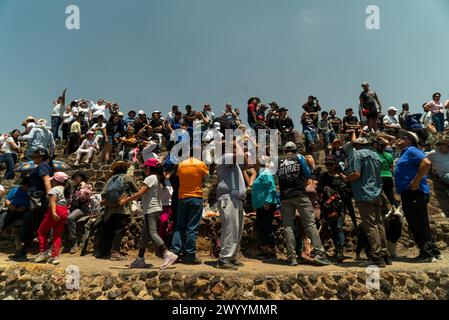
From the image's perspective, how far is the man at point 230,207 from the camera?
5.02 meters

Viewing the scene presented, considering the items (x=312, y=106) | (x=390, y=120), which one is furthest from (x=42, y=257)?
(x=390, y=120)

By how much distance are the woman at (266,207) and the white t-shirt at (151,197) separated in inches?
70.9

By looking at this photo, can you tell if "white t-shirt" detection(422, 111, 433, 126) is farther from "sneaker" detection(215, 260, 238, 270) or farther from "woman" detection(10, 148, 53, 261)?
"woman" detection(10, 148, 53, 261)

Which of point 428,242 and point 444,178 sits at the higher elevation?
point 444,178

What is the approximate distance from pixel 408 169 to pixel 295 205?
1.95 meters

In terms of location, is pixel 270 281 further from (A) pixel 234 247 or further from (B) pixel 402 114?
(B) pixel 402 114

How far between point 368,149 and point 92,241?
18.7 feet

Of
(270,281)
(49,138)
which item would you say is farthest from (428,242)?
(49,138)

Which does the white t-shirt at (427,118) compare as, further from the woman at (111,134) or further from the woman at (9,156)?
the woman at (9,156)

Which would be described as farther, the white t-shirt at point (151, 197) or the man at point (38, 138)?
the man at point (38, 138)

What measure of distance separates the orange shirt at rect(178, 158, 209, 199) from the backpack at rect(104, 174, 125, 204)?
129 centimetres

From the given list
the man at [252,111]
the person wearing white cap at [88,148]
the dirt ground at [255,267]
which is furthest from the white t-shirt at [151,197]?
the man at [252,111]

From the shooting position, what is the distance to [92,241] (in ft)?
22.3
